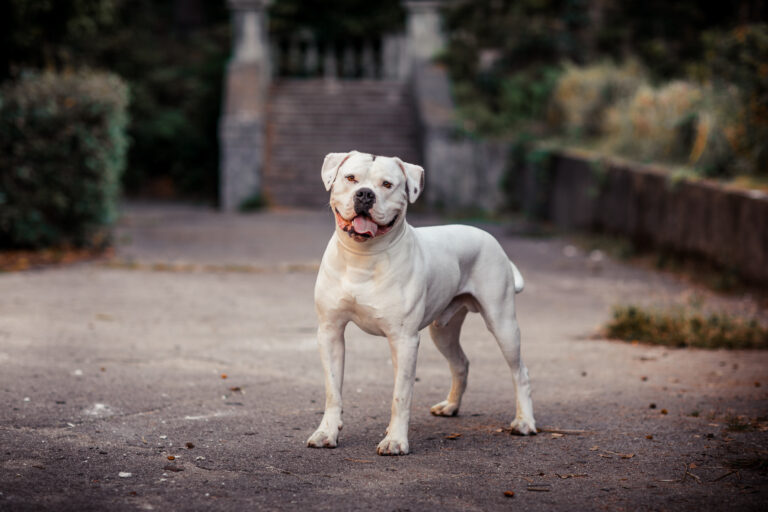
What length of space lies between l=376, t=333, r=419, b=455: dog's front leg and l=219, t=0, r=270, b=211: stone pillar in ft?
50.9

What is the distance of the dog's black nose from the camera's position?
4969 millimetres

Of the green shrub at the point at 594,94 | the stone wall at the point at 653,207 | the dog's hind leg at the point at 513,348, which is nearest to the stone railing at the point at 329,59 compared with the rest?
the green shrub at the point at 594,94

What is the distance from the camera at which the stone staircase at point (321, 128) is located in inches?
812

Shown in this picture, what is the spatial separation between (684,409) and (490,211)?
1350 cm

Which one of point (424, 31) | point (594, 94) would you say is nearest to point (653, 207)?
point (594, 94)

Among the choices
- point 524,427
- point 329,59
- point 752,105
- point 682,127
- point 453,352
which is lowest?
point 524,427

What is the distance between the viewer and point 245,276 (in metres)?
11.8

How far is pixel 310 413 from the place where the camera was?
607 cm

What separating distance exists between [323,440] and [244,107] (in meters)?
16.4

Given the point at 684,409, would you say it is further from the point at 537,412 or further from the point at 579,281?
the point at 579,281

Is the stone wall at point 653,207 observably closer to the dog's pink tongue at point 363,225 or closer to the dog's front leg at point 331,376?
the dog's front leg at point 331,376

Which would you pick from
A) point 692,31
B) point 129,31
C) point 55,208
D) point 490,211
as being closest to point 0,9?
point 55,208

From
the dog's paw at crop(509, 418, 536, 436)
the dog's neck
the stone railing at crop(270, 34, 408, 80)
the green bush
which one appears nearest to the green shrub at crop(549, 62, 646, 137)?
the stone railing at crop(270, 34, 408, 80)

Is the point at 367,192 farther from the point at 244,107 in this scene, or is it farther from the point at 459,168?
the point at 244,107
